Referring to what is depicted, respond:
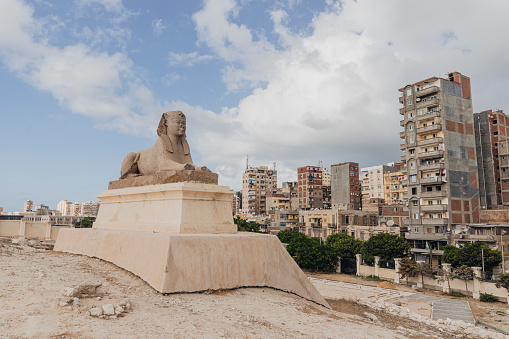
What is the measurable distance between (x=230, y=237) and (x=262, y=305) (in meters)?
1.76

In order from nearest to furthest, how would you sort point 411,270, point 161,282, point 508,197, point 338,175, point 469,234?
point 161,282 < point 411,270 < point 469,234 < point 508,197 < point 338,175

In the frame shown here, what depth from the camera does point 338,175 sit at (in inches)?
2611

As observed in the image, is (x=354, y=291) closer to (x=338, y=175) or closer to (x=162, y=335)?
(x=162, y=335)

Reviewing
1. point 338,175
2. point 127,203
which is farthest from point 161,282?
point 338,175

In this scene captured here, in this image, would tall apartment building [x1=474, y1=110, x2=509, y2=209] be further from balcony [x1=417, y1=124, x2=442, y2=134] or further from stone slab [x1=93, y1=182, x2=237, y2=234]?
stone slab [x1=93, y1=182, x2=237, y2=234]

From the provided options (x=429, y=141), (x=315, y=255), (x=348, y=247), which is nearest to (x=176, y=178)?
(x=315, y=255)

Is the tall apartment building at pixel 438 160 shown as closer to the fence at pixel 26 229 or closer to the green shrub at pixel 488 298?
the green shrub at pixel 488 298

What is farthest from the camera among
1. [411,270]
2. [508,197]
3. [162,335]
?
[508,197]

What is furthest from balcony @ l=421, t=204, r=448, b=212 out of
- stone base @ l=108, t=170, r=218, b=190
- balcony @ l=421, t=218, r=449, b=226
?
stone base @ l=108, t=170, r=218, b=190

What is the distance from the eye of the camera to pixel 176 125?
34.2 ft

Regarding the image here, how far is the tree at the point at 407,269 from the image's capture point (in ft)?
91.5

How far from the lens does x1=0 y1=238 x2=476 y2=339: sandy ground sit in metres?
4.46

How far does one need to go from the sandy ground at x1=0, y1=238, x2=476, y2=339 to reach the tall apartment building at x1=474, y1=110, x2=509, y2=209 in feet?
137

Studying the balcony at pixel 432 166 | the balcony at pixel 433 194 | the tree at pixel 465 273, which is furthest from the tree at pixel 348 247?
the tree at pixel 465 273
